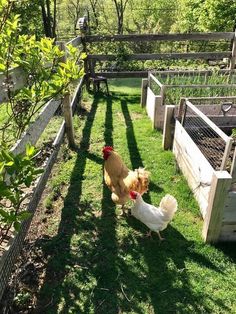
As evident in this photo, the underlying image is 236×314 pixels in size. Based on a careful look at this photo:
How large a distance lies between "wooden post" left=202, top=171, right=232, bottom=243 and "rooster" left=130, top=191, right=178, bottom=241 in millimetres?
359

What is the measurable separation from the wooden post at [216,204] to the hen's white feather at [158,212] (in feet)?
1.18

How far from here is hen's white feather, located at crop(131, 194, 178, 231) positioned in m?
3.07

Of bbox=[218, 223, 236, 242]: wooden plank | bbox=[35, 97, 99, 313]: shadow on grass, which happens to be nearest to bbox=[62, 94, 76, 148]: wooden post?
bbox=[35, 97, 99, 313]: shadow on grass

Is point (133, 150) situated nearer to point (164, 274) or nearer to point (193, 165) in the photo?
point (193, 165)

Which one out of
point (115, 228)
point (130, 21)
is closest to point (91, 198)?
point (115, 228)

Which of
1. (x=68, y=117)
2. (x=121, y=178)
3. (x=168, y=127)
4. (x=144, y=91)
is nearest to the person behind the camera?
(x=121, y=178)

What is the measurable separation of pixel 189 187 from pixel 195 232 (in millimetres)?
846

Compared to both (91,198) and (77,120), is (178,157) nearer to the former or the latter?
(91,198)

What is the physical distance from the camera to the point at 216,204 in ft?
9.60

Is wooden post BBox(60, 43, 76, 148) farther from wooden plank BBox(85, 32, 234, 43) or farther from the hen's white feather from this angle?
wooden plank BBox(85, 32, 234, 43)

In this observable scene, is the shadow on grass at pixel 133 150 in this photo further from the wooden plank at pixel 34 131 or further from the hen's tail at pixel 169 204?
the wooden plank at pixel 34 131

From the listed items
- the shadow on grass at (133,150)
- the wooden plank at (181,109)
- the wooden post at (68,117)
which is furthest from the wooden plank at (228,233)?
the wooden post at (68,117)

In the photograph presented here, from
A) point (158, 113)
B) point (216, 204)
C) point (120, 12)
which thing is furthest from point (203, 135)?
point (120, 12)

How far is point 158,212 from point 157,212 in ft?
0.03
